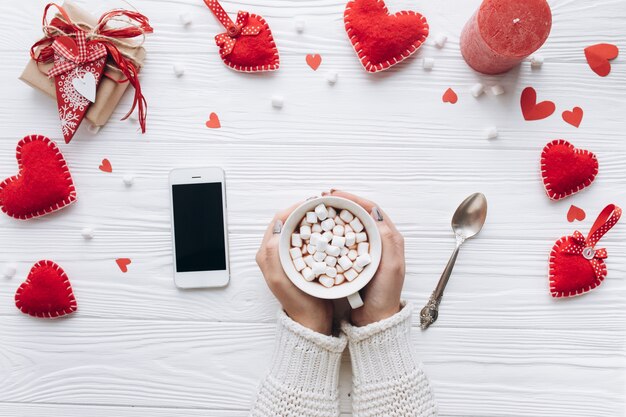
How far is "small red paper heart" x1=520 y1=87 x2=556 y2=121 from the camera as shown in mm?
922

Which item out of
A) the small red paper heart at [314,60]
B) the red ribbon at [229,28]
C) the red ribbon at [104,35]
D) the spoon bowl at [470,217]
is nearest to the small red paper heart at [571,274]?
the spoon bowl at [470,217]

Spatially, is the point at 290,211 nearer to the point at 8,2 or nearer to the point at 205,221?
the point at 205,221

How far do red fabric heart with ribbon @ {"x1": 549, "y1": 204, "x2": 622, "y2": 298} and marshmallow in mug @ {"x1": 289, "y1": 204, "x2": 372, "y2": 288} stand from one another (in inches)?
14.3

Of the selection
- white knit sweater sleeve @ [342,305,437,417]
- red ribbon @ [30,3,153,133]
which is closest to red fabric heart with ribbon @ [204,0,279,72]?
red ribbon @ [30,3,153,133]

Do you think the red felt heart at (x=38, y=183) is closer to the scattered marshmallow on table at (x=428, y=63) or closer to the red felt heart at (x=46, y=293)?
the red felt heart at (x=46, y=293)

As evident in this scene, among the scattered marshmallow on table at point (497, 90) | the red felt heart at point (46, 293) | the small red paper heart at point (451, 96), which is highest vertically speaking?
the scattered marshmallow on table at point (497, 90)

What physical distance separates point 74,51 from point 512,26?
73 cm

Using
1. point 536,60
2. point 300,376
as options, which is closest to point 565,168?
Answer: point 536,60

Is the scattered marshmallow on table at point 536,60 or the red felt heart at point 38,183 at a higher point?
the scattered marshmallow on table at point 536,60

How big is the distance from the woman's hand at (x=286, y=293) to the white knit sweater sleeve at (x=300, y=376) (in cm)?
2

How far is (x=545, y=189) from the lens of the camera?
0.92m

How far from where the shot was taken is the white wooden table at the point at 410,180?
3.03 ft

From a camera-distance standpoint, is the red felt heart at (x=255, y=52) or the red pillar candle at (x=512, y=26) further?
the red felt heart at (x=255, y=52)

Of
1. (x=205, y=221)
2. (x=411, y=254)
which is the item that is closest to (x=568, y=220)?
(x=411, y=254)
